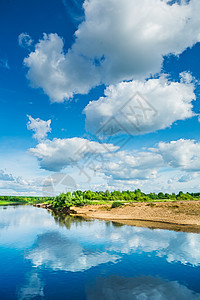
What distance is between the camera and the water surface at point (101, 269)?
53.5 ft

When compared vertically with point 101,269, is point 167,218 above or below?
below

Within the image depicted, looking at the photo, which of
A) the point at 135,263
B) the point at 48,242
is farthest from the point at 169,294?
the point at 48,242

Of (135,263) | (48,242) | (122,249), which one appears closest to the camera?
(135,263)

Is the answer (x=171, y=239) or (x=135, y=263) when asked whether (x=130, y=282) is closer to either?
(x=135, y=263)

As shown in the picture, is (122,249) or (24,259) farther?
(122,249)

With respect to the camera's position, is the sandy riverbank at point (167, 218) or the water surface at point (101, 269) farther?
the sandy riverbank at point (167, 218)

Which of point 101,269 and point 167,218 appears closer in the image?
point 101,269

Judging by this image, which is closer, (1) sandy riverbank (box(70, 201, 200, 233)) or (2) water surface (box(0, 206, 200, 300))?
(2) water surface (box(0, 206, 200, 300))

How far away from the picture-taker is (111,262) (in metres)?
23.3

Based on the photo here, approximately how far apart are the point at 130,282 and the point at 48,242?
62.5 ft

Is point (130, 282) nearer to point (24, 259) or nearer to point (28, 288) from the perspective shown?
point (28, 288)

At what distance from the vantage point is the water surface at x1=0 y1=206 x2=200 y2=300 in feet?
53.5

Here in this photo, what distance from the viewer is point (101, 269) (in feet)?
69.4

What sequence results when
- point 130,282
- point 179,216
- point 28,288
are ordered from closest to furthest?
point 28,288
point 130,282
point 179,216
